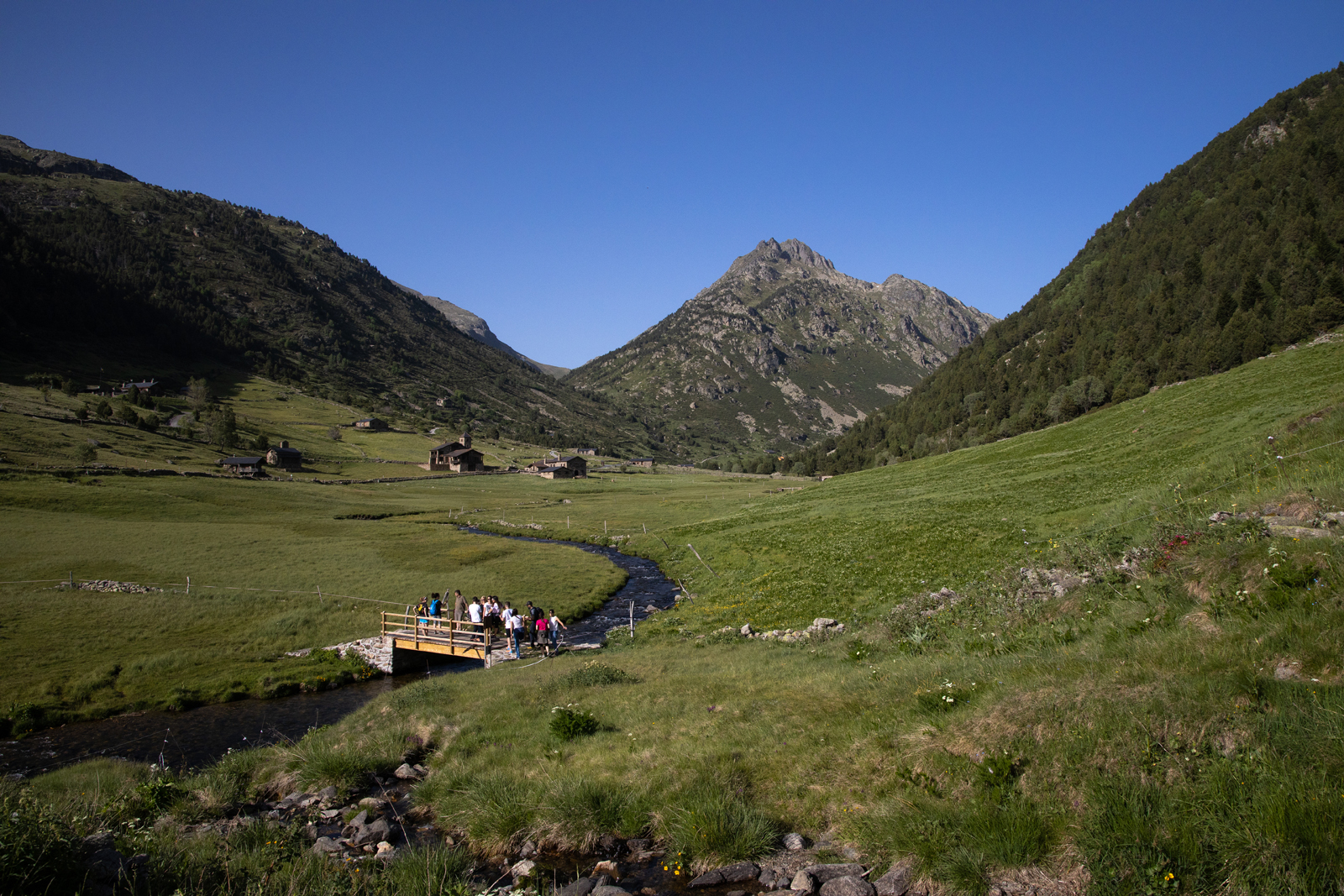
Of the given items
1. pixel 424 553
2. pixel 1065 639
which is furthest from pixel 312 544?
pixel 1065 639

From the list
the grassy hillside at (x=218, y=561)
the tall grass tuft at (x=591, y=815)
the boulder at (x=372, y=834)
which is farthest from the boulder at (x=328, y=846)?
the grassy hillside at (x=218, y=561)

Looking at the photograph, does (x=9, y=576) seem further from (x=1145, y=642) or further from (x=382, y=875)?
(x=1145, y=642)

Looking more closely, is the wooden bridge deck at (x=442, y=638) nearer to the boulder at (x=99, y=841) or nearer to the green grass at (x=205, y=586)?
the green grass at (x=205, y=586)

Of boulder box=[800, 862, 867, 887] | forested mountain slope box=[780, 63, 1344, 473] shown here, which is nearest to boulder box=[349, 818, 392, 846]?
boulder box=[800, 862, 867, 887]

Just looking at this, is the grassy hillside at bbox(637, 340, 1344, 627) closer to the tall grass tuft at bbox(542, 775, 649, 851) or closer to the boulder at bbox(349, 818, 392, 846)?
the tall grass tuft at bbox(542, 775, 649, 851)

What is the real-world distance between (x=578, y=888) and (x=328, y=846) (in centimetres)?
522

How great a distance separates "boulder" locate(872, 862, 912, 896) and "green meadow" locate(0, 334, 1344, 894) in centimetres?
24

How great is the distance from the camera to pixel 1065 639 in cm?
1252

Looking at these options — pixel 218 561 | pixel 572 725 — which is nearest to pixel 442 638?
pixel 572 725

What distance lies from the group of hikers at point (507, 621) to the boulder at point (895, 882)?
20.5 meters

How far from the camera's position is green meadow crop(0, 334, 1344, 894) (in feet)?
22.1

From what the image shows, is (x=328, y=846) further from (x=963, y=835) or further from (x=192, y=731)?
(x=192, y=731)

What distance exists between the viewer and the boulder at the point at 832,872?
781cm

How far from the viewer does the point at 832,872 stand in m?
7.93
